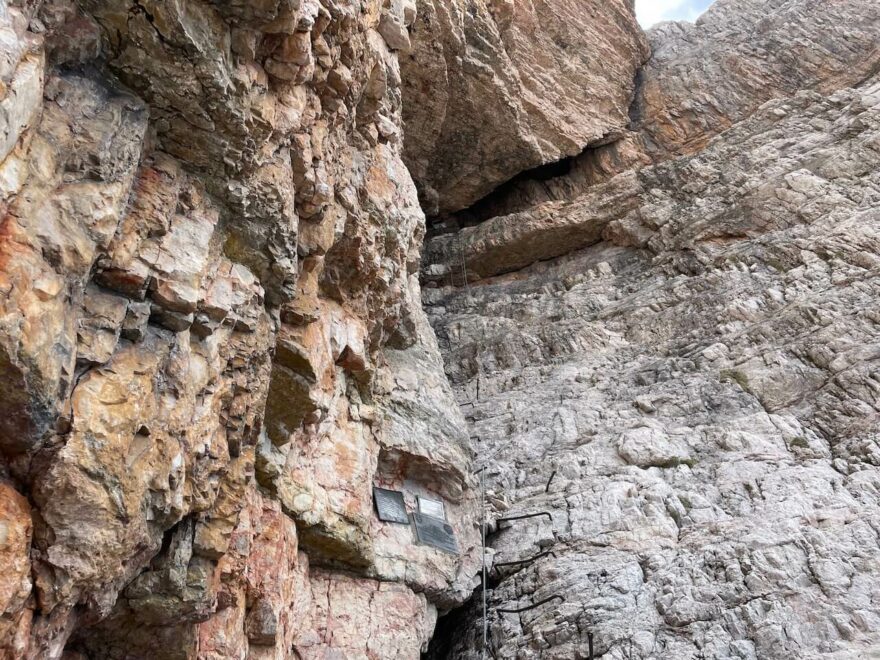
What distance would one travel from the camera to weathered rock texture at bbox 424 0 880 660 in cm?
1096

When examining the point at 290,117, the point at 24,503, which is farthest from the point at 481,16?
the point at 24,503

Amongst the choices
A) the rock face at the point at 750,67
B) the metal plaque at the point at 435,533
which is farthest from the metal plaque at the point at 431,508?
the rock face at the point at 750,67

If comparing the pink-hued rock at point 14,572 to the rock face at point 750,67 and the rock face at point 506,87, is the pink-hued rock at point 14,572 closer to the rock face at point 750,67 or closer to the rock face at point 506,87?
the rock face at point 506,87

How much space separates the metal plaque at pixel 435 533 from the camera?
11612mm

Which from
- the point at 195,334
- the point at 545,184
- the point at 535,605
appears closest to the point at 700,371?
the point at 535,605

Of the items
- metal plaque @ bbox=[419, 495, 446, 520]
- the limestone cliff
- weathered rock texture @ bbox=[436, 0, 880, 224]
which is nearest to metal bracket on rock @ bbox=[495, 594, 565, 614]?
the limestone cliff

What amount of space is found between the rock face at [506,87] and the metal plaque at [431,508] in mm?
11453

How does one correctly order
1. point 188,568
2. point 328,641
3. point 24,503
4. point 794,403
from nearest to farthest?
point 24,503 → point 188,568 → point 328,641 → point 794,403

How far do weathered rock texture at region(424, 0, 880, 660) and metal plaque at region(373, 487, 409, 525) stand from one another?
2381 mm

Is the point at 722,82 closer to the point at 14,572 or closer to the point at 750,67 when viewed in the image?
the point at 750,67

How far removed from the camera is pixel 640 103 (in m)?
26.1

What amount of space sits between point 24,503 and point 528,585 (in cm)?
923

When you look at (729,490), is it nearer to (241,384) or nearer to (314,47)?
(241,384)

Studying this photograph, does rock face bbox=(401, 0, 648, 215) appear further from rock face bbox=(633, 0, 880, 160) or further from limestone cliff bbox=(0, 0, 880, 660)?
rock face bbox=(633, 0, 880, 160)
